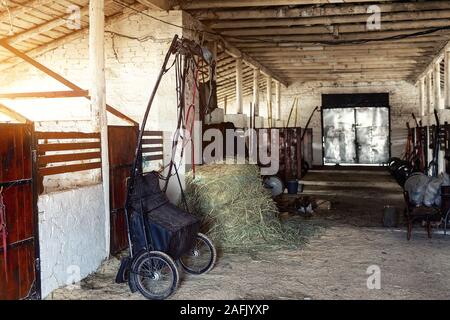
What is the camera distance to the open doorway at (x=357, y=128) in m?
18.6

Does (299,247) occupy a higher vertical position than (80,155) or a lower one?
lower

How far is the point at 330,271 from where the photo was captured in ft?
15.9

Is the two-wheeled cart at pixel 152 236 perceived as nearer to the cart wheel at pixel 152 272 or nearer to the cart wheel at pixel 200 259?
the cart wheel at pixel 152 272

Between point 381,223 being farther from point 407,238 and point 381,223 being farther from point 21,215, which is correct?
point 21,215

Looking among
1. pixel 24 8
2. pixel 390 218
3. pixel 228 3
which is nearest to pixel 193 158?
pixel 228 3

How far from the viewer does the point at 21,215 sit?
3773 millimetres

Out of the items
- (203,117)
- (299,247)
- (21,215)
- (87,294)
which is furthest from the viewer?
(203,117)

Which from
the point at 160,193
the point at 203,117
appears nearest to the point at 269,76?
the point at 203,117

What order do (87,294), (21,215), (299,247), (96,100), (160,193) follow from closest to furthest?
(21,215), (87,294), (160,193), (96,100), (299,247)

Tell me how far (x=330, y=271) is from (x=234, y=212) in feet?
5.60

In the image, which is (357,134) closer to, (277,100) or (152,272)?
(277,100)

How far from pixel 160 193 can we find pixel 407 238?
139 inches

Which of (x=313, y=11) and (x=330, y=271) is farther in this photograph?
(x=313, y=11)

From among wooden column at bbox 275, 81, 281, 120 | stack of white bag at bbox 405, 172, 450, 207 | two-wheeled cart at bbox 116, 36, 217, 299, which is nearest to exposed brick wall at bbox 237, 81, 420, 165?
wooden column at bbox 275, 81, 281, 120
